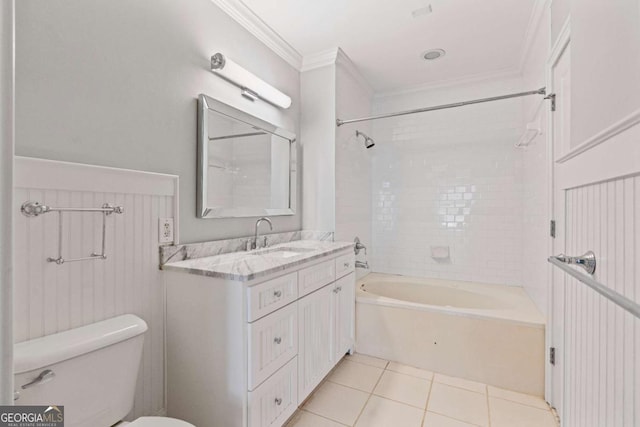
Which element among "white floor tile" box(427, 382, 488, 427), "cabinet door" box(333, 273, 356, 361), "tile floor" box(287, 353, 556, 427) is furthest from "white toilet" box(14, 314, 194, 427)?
"white floor tile" box(427, 382, 488, 427)

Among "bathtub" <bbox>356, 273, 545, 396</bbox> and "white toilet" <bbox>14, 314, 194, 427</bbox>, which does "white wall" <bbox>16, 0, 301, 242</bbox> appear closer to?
"white toilet" <bbox>14, 314, 194, 427</bbox>

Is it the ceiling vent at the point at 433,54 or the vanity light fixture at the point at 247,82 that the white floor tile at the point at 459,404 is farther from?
the ceiling vent at the point at 433,54

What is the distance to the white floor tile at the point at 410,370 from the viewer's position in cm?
214

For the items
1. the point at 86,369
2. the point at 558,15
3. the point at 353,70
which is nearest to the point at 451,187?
the point at 353,70

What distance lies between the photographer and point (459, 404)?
182 centimetres

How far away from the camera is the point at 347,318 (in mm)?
2301

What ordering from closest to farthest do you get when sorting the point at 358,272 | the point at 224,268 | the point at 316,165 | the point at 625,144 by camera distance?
the point at 625,144 < the point at 224,268 < the point at 316,165 < the point at 358,272

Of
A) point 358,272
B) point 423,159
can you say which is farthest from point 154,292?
point 423,159

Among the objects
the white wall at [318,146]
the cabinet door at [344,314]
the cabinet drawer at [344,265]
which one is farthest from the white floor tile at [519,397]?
the white wall at [318,146]

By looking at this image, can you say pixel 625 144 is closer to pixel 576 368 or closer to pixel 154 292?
pixel 576 368

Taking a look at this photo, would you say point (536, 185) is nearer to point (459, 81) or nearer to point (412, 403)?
point (459, 81)

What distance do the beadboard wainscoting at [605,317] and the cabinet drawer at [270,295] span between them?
3.81 ft

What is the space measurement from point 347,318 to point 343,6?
2.21m

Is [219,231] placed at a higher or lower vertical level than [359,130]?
lower
